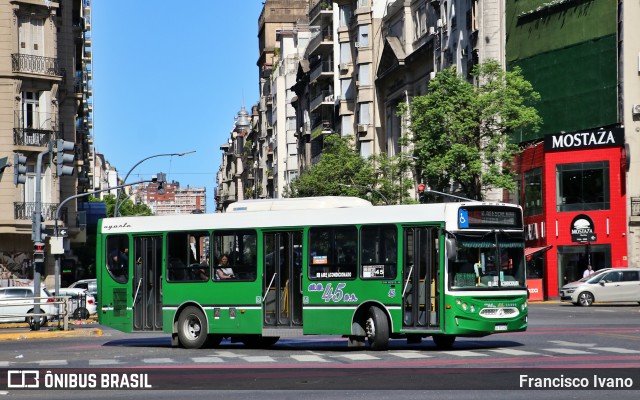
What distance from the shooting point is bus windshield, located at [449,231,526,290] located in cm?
2470

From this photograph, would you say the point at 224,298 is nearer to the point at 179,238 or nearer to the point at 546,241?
the point at 179,238

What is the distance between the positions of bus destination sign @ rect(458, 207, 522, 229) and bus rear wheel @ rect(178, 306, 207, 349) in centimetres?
610

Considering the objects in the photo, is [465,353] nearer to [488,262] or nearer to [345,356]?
Result: [488,262]

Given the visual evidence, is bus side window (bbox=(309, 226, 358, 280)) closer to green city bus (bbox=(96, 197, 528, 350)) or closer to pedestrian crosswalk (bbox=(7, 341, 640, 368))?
green city bus (bbox=(96, 197, 528, 350))

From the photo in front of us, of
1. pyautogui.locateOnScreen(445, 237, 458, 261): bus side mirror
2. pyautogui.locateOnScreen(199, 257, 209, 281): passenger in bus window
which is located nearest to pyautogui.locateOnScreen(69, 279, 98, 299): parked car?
pyautogui.locateOnScreen(199, 257, 209, 281): passenger in bus window

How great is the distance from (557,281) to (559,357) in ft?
148

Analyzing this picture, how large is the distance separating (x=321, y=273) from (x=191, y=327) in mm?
3434

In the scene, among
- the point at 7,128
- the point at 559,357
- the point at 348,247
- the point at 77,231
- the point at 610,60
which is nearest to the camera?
the point at 559,357

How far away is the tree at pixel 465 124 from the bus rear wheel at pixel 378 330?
36.9 meters

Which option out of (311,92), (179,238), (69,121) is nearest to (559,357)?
(179,238)

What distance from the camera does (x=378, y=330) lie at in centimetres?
2514

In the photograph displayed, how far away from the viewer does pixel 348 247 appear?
25938 mm

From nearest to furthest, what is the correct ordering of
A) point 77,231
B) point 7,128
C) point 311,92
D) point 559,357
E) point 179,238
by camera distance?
point 559,357, point 179,238, point 7,128, point 77,231, point 311,92

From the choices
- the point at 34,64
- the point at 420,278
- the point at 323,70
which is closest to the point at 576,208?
the point at 34,64
